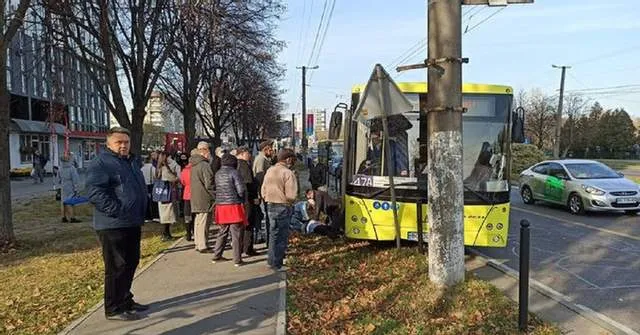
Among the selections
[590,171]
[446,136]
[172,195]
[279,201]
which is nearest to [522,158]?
[590,171]

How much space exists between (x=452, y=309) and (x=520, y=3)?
3.44m

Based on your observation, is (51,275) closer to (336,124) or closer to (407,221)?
(336,124)

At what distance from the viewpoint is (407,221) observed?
29.0ft

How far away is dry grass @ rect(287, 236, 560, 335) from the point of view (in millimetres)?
5484

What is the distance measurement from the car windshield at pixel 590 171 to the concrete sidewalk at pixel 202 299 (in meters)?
11.1

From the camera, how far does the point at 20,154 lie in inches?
1863

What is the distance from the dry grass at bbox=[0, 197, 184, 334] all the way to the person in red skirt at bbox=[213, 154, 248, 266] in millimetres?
1693

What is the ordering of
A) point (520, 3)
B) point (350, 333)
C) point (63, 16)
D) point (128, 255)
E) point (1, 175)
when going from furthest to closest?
1. point (63, 16)
2. point (1, 175)
3. point (520, 3)
4. point (128, 255)
5. point (350, 333)

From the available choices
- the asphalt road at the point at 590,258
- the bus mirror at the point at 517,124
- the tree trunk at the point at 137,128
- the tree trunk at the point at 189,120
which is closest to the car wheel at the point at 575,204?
the asphalt road at the point at 590,258

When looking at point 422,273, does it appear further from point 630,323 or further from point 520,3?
point 520,3

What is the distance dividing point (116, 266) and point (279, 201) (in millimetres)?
2705

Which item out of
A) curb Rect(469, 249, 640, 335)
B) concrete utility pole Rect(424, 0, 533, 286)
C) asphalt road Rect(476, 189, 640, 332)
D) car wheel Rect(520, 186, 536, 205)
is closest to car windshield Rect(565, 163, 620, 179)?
asphalt road Rect(476, 189, 640, 332)

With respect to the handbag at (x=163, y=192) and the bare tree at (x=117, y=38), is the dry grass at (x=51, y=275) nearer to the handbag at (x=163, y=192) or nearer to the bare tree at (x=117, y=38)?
the handbag at (x=163, y=192)

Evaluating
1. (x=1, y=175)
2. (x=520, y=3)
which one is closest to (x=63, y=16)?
(x=1, y=175)
